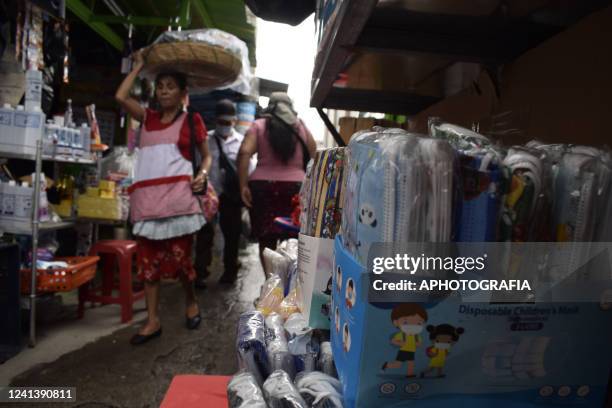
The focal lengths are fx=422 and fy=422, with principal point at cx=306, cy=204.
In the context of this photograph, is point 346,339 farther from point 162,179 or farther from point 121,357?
point 121,357

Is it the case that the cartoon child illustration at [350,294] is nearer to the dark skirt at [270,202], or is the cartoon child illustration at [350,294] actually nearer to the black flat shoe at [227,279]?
the dark skirt at [270,202]

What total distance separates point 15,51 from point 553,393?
10.6ft

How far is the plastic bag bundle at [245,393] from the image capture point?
2.06 feet

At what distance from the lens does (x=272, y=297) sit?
110cm

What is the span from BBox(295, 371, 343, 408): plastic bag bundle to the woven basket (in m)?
2.38

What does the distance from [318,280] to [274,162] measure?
6.95 ft

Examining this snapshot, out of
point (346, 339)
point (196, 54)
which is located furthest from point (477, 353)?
point (196, 54)

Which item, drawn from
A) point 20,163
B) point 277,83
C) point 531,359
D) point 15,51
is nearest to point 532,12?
point 531,359

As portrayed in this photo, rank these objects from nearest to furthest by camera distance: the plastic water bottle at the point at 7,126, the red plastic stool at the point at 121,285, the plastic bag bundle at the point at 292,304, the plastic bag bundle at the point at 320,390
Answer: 1. the plastic bag bundle at the point at 320,390
2. the plastic bag bundle at the point at 292,304
3. the plastic water bottle at the point at 7,126
4. the red plastic stool at the point at 121,285

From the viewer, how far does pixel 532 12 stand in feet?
2.78

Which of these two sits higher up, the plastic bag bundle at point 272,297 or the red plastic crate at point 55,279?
the plastic bag bundle at point 272,297

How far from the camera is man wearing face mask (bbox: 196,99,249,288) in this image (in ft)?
12.6

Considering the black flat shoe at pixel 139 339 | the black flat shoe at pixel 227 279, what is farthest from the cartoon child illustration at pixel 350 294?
the black flat shoe at pixel 227 279

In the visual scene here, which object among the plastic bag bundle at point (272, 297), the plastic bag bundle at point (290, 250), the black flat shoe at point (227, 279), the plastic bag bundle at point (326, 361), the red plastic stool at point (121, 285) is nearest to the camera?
the plastic bag bundle at point (326, 361)
